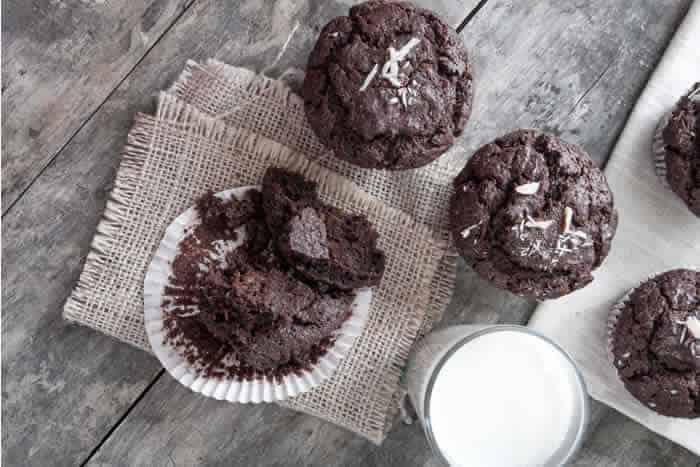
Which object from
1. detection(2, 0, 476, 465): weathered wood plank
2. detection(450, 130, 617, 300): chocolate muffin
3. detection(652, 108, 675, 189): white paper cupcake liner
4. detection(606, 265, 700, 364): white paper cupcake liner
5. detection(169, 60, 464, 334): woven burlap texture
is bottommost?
detection(2, 0, 476, 465): weathered wood plank

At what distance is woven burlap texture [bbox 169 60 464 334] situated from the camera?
2.19m

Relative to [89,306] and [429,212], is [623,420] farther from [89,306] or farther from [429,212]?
[89,306]

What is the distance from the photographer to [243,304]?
1.98m

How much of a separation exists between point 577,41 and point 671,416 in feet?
4.17

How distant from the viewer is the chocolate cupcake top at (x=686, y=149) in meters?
2.03

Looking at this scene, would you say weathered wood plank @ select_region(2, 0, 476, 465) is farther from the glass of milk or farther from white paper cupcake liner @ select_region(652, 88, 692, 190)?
the glass of milk

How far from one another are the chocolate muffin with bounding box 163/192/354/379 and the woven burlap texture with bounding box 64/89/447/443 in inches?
4.7

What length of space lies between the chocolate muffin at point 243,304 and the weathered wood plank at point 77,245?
0.28m

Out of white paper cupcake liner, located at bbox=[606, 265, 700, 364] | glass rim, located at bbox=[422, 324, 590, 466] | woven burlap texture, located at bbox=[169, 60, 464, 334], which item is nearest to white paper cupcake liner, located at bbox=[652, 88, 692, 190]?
white paper cupcake liner, located at bbox=[606, 265, 700, 364]

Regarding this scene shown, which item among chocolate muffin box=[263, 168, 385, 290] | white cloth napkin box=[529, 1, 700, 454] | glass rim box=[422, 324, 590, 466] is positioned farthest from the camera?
white cloth napkin box=[529, 1, 700, 454]

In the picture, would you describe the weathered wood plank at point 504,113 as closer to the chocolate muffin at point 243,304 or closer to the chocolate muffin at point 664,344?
the chocolate muffin at point 243,304

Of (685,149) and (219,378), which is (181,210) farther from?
(685,149)

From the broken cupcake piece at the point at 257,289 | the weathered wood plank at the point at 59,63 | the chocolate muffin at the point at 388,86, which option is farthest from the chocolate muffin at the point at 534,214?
the weathered wood plank at the point at 59,63

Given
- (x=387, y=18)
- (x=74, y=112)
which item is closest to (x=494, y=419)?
(x=387, y=18)
